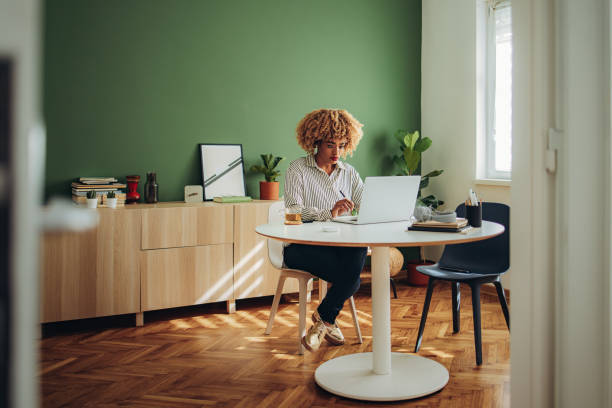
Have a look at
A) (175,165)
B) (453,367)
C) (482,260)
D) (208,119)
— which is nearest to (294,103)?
(208,119)

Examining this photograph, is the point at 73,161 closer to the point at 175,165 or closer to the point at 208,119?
the point at 175,165

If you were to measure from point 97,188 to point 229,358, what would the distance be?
61.1 inches

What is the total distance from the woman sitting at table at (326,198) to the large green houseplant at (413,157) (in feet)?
5.49

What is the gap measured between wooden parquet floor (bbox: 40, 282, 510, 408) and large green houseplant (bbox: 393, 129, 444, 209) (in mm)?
1117

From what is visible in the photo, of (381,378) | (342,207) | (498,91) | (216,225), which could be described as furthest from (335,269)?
(498,91)

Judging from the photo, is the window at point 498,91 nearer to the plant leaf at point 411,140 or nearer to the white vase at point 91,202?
the plant leaf at point 411,140

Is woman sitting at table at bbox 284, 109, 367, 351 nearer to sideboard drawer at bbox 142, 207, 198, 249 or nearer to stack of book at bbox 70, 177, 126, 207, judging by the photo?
sideboard drawer at bbox 142, 207, 198, 249

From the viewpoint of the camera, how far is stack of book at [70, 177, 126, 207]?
3566 millimetres

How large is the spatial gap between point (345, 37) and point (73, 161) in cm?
258

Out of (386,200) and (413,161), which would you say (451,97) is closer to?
(413,161)

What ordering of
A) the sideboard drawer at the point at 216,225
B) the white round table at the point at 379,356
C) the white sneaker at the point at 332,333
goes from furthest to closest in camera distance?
the sideboard drawer at the point at 216,225, the white sneaker at the point at 332,333, the white round table at the point at 379,356

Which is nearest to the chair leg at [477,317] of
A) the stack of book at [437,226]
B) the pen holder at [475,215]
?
the pen holder at [475,215]

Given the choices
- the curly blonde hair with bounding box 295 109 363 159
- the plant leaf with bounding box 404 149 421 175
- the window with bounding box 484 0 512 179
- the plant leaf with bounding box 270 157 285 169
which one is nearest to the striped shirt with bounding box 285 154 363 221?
the curly blonde hair with bounding box 295 109 363 159

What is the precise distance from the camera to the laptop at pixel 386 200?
243cm
